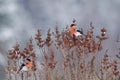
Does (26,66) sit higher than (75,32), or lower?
lower

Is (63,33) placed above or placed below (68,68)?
above

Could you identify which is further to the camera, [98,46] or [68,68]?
[68,68]

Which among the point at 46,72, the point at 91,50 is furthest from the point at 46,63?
the point at 91,50

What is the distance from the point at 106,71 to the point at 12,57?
123 centimetres

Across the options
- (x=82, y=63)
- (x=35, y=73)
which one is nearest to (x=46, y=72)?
(x=35, y=73)

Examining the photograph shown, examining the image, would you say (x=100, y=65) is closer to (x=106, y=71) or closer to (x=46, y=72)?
(x=106, y=71)

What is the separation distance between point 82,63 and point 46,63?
46 centimetres

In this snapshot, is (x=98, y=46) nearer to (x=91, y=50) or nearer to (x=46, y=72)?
(x=91, y=50)

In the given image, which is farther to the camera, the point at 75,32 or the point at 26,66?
the point at 26,66

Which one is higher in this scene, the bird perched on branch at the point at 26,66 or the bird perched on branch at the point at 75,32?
the bird perched on branch at the point at 75,32

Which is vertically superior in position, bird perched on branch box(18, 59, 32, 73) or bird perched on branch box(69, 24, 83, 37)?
bird perched on branch box(69, 24, 83, 37)

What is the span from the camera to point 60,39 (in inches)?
235

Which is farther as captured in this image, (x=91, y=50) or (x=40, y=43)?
(x=40, y=43)

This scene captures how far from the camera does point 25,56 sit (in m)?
5.89
